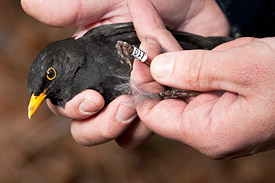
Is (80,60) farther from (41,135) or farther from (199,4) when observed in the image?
(41,135)

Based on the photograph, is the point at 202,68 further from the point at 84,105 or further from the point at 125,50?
the point at 84,105

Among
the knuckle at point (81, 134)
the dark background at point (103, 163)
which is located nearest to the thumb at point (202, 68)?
the knuckle at point (81, 134)

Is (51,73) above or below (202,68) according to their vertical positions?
below

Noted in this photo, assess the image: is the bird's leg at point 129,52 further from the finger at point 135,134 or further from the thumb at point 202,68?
the finger at point 135,134

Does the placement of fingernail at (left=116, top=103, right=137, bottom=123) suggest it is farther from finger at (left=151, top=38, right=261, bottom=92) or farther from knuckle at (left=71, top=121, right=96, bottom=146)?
finger at (left=151, top=38, right=261, bottom=92)

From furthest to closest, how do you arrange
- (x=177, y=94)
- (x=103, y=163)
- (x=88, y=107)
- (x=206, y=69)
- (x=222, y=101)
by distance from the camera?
(x=103, y=163) < (x=88, y=107) < (x=177, y=94) < (x=222, y=101) < (x=206, y=69)

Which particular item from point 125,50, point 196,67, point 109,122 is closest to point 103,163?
point 109,122

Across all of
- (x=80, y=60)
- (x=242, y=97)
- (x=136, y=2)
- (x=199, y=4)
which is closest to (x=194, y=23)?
(x=199, y=4)

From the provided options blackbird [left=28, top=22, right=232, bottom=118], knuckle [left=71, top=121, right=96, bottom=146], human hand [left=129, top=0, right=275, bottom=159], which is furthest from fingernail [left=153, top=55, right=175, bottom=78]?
knuckle [left=71, top=121, right=96, bottom=146]

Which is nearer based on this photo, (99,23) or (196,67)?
(196,67)
